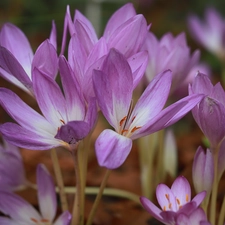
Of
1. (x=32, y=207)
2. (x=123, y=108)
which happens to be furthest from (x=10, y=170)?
(x=123, y=108)

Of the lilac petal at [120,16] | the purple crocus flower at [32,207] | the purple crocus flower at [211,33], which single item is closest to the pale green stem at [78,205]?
the purple crocus flower at [32,207]

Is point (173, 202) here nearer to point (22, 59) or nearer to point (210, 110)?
point (210, 110)

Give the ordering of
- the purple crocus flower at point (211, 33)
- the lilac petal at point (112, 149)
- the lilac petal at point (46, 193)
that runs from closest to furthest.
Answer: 1. the lilac petal at point (112, 149)
2. the lilac petal at point (46, 193)
3. the purple crocus flower at point (211, 33)

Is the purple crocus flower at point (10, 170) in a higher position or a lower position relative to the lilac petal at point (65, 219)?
higher

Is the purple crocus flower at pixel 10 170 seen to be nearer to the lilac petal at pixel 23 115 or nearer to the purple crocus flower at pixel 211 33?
the lilac petal at pixel 23 115

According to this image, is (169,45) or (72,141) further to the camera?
(169,45)

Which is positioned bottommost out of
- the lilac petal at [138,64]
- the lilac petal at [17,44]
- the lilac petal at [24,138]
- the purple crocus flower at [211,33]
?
the lilac petal at [24,138]

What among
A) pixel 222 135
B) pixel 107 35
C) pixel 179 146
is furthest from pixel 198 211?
pixel 179 146

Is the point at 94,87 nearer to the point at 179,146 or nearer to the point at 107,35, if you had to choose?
the point at 107,35
